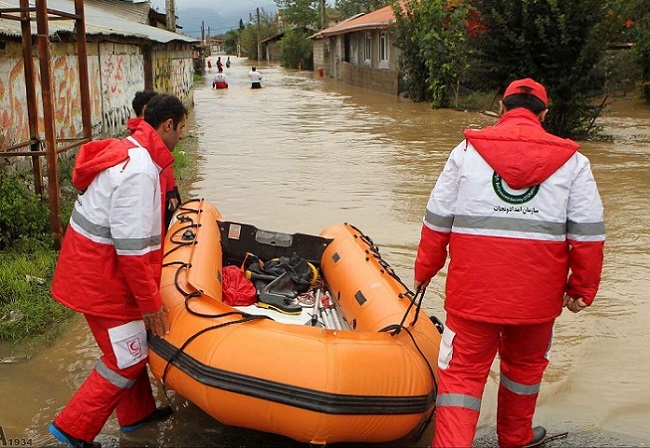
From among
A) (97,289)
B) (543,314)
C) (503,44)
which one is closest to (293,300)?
(97,289)

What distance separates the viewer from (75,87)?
31.3 ft

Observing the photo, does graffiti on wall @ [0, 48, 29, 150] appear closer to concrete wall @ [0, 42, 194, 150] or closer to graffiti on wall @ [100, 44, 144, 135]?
concrete wall @ [0, 42, 194, 150]

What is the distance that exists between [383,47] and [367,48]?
2691 mm

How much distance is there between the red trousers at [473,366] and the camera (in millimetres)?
3127

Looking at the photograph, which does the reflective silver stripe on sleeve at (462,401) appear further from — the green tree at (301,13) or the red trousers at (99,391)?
the green tree at (301,13)

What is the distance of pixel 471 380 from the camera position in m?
3.16

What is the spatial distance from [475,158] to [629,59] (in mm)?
20351

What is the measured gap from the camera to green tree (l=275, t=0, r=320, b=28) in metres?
63.0

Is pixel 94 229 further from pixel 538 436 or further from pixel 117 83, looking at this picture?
pixel 117 83

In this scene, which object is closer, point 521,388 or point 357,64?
point 521,388

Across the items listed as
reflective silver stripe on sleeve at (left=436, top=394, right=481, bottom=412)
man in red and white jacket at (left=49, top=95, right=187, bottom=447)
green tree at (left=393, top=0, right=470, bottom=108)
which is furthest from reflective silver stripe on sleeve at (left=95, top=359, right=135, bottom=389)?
green tree at (left=393, top=0, right=470, bottom=108)

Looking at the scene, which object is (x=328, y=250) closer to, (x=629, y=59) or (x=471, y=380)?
(x=471, y=380)

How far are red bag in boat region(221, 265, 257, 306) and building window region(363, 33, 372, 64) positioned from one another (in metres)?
28.0

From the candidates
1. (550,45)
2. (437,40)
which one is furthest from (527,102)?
(437,40)
